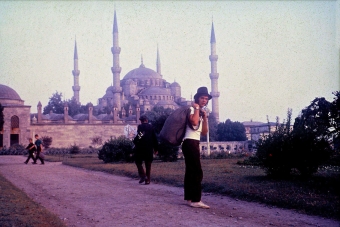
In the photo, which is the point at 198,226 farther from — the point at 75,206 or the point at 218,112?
the point at 218,112

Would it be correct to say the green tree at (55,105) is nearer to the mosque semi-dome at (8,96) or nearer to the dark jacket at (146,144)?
the mosque semi-dome at (8,96)

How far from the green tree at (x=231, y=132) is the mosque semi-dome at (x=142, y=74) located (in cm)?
2880

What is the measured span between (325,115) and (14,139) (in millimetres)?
51042

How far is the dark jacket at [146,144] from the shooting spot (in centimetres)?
872

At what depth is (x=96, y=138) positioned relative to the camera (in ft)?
189

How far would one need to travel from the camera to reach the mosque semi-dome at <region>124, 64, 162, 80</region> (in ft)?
293

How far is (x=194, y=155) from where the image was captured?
5.59 metres

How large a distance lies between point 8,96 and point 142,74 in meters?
35.8

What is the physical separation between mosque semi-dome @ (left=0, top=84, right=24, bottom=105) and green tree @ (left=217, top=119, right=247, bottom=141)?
27666 mm

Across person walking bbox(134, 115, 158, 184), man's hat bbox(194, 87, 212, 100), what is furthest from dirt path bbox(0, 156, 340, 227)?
man's hat bbox(194, 87, 212, 100)

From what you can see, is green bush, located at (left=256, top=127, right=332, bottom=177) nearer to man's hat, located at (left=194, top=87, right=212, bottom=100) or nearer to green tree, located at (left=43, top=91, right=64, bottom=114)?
man's hat, located at (left=194, top=87, right=212, bottom=100)

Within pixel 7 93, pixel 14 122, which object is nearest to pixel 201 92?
pixel 14 122

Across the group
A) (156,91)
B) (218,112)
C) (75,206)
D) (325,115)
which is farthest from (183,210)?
(156,91)

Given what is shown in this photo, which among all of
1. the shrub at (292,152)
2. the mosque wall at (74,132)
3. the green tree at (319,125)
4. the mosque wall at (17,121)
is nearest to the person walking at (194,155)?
the green tree at (319,125)
